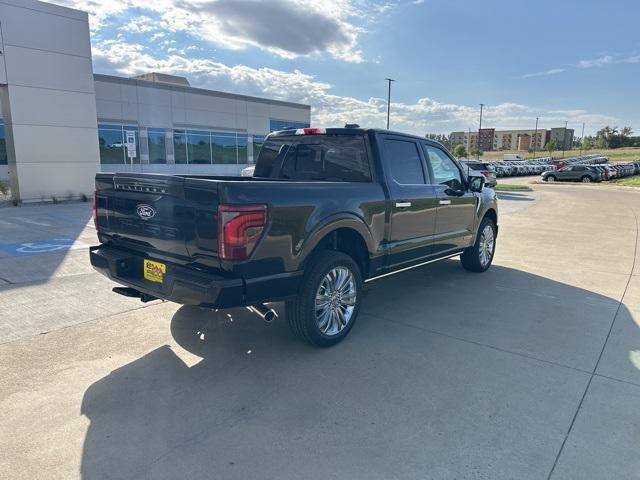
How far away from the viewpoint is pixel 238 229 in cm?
327

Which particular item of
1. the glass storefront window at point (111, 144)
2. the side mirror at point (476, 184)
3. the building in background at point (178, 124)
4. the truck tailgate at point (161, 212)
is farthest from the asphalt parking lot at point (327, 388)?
the glass storefront window at point (111, 144)

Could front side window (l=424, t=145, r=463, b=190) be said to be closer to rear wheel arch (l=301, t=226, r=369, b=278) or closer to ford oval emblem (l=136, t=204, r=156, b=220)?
rear wheel arch (l=301, t=226, r=369, b=278)

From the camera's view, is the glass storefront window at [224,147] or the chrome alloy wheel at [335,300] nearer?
the chrome alloy wheel at [335,300]

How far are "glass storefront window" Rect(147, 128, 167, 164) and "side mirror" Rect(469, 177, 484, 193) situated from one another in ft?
81.4

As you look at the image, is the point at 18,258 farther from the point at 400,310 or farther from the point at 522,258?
the point at 522,258

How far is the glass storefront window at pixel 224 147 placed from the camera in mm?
31656

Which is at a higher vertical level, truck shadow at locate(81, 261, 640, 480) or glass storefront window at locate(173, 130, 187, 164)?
glass storefront window at locate(173, 130, 187, 164)

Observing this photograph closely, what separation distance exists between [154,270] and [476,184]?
461 cm

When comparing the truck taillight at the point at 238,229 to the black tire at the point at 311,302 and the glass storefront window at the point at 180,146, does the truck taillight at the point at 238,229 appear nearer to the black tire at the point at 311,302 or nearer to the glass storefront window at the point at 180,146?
the black tire at the point at 311,302

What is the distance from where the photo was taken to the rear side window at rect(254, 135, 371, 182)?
15.6ft

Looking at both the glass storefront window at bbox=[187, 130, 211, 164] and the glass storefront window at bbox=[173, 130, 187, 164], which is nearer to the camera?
the glass storefront window at bbox=[173, 130, 187, 164]

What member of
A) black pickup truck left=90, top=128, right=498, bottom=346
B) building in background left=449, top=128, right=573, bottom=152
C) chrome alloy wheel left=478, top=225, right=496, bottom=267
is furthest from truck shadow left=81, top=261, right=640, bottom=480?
building in background left=449, top=128, right=573, bottom=152

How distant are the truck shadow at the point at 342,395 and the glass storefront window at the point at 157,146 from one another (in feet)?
81.7

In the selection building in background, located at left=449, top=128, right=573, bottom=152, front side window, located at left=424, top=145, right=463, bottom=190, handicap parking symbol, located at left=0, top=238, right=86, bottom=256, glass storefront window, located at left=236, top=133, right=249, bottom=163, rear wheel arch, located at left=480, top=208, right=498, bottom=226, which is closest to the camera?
front side window, located at left=424, top=145, right=463, bottom=190
